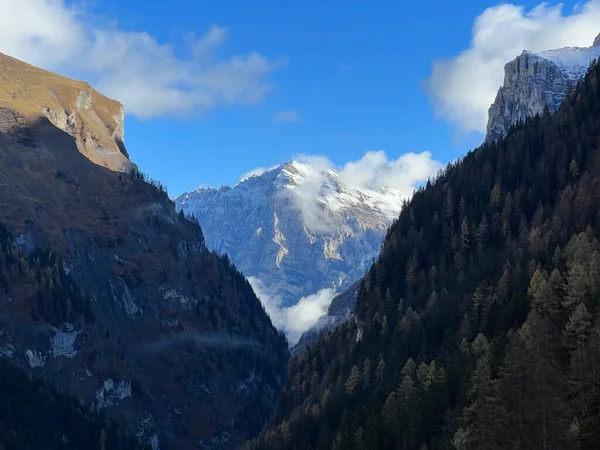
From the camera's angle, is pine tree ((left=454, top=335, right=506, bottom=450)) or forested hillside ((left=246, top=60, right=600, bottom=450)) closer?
pine tree ((left=454, top=335, right=506, bottom=450))

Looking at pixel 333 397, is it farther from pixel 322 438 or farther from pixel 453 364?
pixel 453 364

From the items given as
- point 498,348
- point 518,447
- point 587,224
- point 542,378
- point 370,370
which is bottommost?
point 518,447

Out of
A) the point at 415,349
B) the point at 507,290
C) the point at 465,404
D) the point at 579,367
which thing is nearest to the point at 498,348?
the point at 465,404

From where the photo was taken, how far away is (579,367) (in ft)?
281

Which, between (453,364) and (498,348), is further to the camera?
(453,364)

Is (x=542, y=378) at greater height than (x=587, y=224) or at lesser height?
lesser

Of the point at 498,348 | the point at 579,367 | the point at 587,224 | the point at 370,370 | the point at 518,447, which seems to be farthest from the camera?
the point at 370,370

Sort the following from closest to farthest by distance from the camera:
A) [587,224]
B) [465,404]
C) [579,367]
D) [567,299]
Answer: [579,367], [465,404], [567,299], [587,224]

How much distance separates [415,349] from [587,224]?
44.3 m

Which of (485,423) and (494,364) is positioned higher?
(494,364)

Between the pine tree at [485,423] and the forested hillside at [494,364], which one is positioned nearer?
the pine tree at [485,423]

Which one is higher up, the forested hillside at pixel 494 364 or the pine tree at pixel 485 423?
the forested hillside at pixel 494 364

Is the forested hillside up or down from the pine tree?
up

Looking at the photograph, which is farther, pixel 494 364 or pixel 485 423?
pixel 494 364
